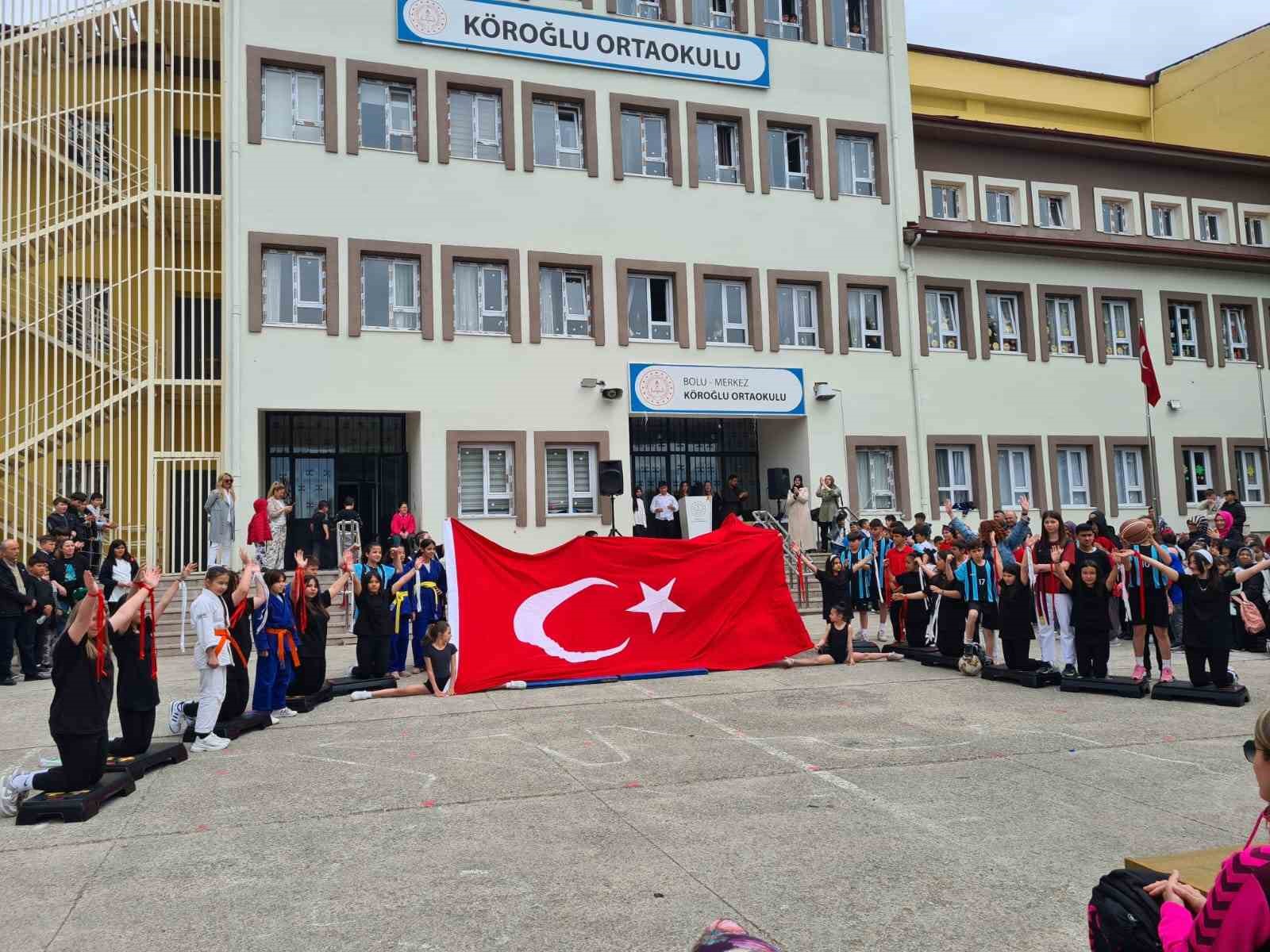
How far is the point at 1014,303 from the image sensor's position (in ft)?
95.7

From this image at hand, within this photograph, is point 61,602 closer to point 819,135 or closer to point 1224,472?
point 819,135

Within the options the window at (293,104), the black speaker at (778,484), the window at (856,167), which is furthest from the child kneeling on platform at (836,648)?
the window at (856,167)

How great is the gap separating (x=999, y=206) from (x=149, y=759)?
91.6ft

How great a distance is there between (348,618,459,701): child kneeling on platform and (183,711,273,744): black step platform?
1.82 meters

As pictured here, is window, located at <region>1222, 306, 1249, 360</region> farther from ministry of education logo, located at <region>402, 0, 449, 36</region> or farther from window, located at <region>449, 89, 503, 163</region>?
ministry of education logo, located at <region>402, 0, 449, 36</region>

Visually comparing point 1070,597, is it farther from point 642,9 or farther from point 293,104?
point 642,9

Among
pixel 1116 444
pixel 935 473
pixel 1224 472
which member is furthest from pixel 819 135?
pixel 1224 472

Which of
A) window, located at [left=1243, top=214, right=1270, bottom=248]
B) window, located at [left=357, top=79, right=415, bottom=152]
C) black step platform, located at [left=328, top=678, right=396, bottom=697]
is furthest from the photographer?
window, located at [left=1243, top=214, right=1270, bottom=248]

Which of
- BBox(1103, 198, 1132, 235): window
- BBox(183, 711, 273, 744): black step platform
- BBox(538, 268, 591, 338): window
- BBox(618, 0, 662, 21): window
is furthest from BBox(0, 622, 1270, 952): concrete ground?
BBox(1103, 198, 1132, 235): window

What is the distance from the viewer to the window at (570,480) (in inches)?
952

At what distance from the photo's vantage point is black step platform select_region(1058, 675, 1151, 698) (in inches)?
462

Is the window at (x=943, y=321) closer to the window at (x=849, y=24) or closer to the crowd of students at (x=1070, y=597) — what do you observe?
the window at (x=849, y=24)

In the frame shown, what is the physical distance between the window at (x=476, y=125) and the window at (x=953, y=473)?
13734mm

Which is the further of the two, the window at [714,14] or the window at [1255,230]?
the window at [1255,230]
